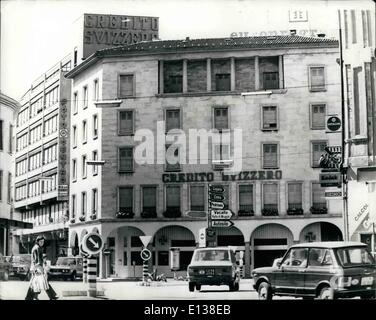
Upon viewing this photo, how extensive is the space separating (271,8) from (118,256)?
4753mm

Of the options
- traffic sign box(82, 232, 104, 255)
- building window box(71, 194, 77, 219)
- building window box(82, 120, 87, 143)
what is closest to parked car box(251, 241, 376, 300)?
traffic sign box(82, 232, 104, 255)

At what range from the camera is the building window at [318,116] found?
13156 mm

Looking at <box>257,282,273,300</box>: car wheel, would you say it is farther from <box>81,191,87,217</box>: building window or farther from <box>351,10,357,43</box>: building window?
<box>351,10,357,43</box>: building window

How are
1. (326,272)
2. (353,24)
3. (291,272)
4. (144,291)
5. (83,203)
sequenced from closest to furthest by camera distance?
(326,272), (291,272), (144,291), (353,24), (83,203)

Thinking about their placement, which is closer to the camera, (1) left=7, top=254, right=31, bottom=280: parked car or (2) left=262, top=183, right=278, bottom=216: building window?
(1) left=7, top=254, right=31, bottom=280: parked car

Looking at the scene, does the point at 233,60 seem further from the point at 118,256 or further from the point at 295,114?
the point at 118,256

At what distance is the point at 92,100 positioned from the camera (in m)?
13.4

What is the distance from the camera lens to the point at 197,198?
43.4 ft

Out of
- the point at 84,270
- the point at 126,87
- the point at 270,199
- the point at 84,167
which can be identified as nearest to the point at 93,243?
the point at 84,270

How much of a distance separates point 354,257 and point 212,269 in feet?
7.91

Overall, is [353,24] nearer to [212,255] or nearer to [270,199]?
[270,199]

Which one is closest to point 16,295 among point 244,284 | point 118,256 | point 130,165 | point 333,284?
point 118,256

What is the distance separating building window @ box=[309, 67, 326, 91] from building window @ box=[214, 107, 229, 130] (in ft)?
4.79

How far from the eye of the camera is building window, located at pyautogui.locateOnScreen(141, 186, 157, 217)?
13383 millimetres
